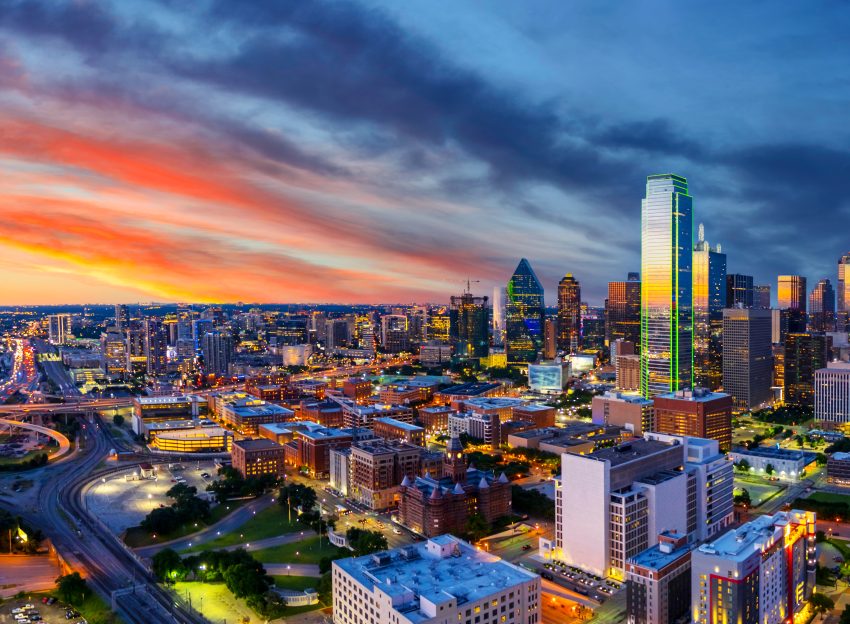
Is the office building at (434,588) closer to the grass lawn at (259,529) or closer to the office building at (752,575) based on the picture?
the office building at (752,575)

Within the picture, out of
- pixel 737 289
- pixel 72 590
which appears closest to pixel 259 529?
pixel 72 590

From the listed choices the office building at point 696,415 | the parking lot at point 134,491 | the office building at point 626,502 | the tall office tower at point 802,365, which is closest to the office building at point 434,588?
the office building at point 626,502

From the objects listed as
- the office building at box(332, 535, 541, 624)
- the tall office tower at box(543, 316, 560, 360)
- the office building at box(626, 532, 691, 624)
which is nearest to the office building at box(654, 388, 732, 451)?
the office building at box(626, 532, 691, 624)

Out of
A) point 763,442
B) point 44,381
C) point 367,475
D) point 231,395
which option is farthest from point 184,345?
point 763,442

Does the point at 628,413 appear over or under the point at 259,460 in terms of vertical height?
over

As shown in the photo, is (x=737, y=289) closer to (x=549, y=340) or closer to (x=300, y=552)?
(x=549, y=340)

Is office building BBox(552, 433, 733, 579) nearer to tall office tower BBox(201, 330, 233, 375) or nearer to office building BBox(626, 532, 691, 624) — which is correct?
office building BBox(626, 532, 691, 624)
